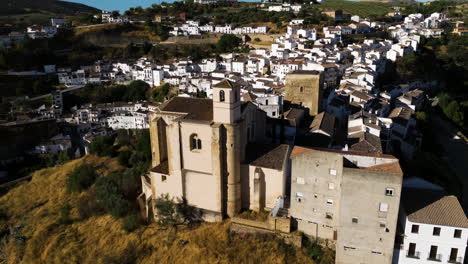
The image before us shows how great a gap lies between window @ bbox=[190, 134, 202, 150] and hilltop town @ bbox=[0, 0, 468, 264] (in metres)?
0.09

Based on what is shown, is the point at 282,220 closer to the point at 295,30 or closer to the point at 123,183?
the point at 123,183

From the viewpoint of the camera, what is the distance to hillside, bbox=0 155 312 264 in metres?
20.9

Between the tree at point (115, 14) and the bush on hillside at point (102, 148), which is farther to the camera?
the tree at point (115, 14)

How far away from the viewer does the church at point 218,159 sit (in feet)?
71.1

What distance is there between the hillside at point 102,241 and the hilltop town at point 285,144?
0.85 metres

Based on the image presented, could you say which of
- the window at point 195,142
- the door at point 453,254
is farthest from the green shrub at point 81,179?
the door at point 453,254

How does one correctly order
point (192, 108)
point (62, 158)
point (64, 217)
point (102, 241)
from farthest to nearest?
1. point (62, 158)
2. point (64, 217)
3. point (102, 241)
4. point (192, 108)

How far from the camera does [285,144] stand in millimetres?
24719

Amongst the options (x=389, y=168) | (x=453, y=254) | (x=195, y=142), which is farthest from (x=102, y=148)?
(x=453, y=254)

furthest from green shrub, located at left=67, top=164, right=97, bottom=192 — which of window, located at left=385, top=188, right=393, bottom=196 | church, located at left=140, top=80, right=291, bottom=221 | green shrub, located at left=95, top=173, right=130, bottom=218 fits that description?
window, located at left=385, top=188, right=393, bottom=196

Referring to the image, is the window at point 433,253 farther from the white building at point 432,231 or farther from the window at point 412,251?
the window at point 412,251

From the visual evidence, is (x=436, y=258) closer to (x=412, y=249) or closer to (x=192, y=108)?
(x=412, y=249)

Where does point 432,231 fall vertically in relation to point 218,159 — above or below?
below

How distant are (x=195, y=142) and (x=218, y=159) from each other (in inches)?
81.6
